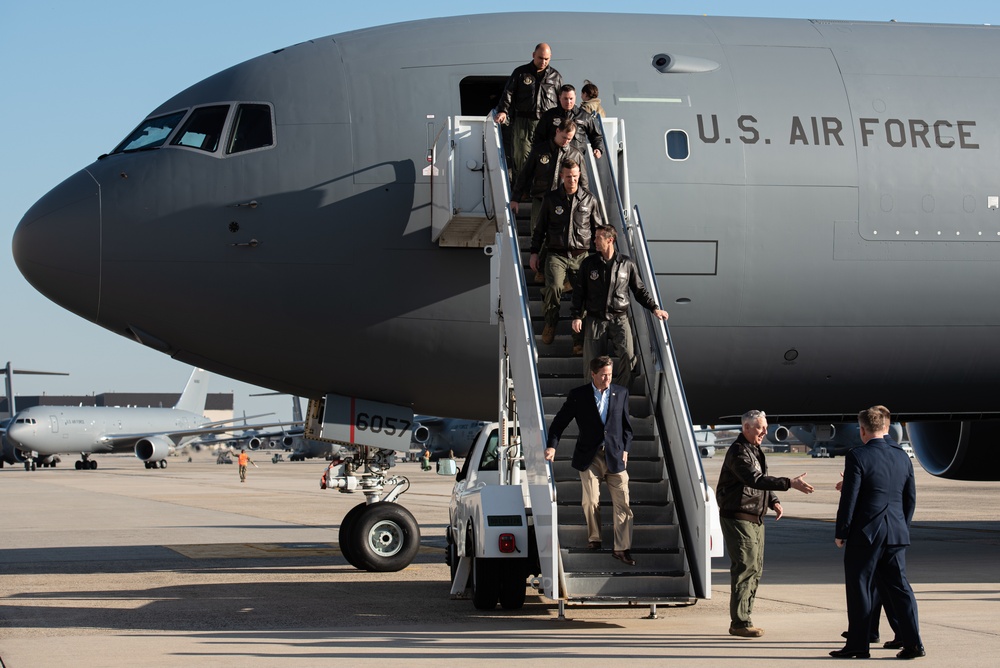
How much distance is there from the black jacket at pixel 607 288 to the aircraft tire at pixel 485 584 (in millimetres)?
2328

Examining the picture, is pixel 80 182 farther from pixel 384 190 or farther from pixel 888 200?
pixel 888 200

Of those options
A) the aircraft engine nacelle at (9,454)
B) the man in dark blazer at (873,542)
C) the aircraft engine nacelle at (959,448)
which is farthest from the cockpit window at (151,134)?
the aircraft engine nacelle at (9,454)

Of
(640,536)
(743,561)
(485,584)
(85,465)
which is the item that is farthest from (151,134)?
(85,465)

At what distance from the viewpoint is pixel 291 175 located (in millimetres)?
12172

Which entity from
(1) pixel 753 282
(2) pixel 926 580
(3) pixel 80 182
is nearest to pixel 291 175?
(3) pixel 80 182

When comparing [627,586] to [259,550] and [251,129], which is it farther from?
[259,550]

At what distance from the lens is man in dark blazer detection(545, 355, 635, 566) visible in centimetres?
931

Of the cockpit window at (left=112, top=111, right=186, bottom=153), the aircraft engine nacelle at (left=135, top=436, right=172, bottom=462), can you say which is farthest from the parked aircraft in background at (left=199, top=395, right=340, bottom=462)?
the cockpit window at (left=112, top=111, right=186, bottom=153)

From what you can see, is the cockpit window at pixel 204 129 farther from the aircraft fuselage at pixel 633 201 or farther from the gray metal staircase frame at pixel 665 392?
the gray metal staircase frame at pixel 665 392

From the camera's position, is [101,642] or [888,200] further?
[888,200]

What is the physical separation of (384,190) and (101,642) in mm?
5130

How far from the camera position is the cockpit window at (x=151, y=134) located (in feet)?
41.9

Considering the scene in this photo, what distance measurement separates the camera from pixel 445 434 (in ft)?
233

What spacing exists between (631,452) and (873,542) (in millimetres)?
2821
